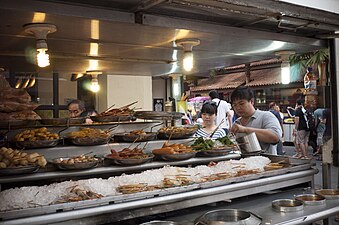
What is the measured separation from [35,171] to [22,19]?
1.19m

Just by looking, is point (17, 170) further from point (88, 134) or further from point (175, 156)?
point (175, 156)

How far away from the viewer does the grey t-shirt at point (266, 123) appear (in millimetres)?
4383

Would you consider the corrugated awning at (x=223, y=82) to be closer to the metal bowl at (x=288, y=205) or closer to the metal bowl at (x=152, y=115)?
the metal bowl at (x=152, y=115)

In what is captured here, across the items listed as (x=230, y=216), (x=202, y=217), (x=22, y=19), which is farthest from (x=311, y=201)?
(x=22, y=19)

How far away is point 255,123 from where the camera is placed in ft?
15.0

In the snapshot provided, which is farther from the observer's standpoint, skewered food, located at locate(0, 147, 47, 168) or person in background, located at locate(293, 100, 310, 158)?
person in background, located at locate(293, 100, 310, 158)

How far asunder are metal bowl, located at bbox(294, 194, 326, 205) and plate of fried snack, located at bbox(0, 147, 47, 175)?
2320mm

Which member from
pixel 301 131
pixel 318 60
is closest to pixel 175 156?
pixel 318 60

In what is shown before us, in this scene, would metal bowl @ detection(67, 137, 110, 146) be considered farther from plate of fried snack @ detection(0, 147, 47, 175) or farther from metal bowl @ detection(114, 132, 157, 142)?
plate of fried snack @ detection(0, 147, 47, 175)

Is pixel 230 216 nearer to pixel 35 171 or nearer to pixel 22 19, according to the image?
pixel 35 171

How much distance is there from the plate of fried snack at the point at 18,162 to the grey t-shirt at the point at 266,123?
2.47 m

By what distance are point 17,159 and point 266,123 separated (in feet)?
9.94

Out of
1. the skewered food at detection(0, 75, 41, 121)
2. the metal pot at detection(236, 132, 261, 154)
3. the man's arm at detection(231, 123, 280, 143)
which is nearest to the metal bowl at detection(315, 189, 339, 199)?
the metal pot at detection(236, 132, 261, 154)

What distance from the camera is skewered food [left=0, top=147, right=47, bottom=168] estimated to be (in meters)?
2.69
